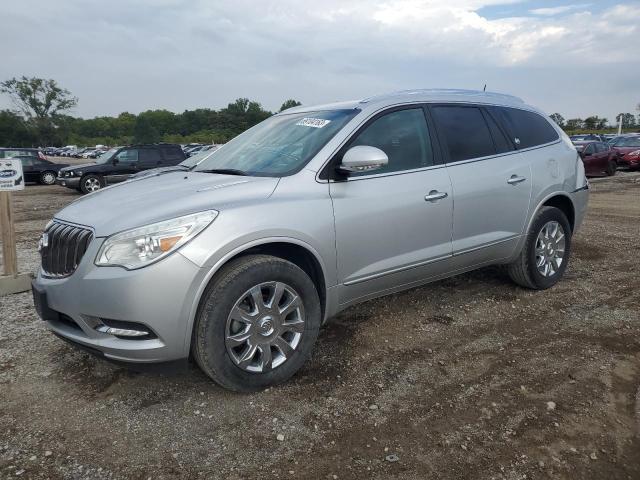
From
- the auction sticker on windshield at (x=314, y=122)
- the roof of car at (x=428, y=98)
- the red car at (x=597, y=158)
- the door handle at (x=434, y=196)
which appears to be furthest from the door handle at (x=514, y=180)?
the red car at (x=597, y=158)

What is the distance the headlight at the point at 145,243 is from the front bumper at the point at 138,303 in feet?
0.14

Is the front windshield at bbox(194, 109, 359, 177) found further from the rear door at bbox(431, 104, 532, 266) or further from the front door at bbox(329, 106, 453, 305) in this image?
the rear door at bbox(431, 104, 532, 266)

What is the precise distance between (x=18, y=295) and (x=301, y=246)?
11.7 feet

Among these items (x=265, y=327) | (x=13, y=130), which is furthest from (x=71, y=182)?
(x=13, y=130)

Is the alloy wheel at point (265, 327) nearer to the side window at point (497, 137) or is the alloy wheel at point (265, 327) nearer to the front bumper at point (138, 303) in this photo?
the front bumper at point (138, 303)

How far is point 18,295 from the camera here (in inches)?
202

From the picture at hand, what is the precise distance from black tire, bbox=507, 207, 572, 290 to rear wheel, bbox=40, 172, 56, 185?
2070cm

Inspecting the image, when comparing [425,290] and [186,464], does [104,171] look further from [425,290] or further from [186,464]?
[186,464]

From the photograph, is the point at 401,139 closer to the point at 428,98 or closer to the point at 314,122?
the point at 428,98

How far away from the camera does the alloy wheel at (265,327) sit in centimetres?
292

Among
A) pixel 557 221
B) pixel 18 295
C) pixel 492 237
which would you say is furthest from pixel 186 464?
pixel 557 221

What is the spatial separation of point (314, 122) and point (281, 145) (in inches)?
12.1

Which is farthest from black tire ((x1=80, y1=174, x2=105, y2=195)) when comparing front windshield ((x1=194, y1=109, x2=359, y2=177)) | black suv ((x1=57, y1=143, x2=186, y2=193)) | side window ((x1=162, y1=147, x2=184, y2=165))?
front windshield ((x1=194, y1=109, x2=359, y2=177))

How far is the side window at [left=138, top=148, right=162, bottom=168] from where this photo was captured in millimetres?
16453
